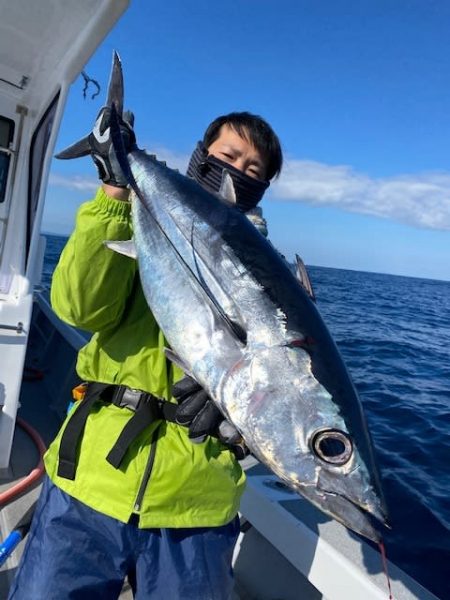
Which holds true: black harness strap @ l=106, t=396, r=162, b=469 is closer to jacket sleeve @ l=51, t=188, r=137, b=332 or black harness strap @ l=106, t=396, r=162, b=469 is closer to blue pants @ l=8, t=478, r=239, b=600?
blue pants @ l=8, t=478, r=239, b=600

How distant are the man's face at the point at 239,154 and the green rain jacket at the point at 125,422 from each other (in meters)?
0.55

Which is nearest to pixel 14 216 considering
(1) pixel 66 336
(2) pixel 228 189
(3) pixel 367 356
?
(1) pixel 66 336

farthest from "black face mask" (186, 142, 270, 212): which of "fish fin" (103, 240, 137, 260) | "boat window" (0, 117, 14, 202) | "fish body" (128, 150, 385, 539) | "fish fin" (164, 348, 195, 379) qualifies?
"boat window" (0, 117, 14, 202)

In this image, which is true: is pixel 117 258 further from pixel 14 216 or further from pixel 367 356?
pixel 367 356

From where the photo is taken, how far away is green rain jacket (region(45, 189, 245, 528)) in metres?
1.78

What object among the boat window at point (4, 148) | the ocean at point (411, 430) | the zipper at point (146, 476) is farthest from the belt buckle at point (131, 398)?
the boat window at point (4, 148)

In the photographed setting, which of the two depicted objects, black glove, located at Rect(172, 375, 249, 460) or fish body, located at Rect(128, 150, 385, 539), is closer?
fish body, located at Rect(128, 150, 385, 539)

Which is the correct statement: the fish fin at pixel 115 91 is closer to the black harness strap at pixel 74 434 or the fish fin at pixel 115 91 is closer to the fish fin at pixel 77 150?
the fish fin at pixel 77 150

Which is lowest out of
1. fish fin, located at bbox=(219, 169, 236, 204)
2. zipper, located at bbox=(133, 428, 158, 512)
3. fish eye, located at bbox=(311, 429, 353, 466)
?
zipper, located at bbox=(133, 428, 158, 512)

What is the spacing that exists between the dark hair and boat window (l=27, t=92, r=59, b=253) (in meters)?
2.36

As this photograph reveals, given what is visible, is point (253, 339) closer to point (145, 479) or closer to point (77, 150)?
point (145, 479)

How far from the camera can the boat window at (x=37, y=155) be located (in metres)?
4.21

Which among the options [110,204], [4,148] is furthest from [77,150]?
[4,148]

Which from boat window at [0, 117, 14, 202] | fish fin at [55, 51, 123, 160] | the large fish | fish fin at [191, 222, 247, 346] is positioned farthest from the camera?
boat window at [0, 117, 14, 202]
